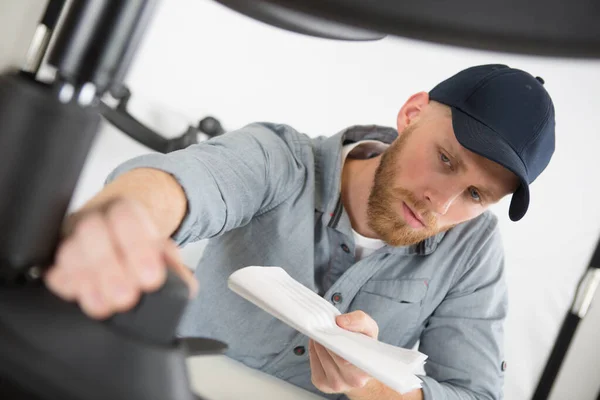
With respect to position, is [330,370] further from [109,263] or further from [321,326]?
[109,263]

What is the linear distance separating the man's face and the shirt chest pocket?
0.08m

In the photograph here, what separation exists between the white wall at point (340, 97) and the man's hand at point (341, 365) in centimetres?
79

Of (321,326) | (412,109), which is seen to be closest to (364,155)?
(412,109)

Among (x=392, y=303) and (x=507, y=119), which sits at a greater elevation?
(x=507, y=119)

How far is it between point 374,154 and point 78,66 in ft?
2.93

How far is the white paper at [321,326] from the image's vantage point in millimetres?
446

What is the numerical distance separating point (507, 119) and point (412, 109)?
20 cm

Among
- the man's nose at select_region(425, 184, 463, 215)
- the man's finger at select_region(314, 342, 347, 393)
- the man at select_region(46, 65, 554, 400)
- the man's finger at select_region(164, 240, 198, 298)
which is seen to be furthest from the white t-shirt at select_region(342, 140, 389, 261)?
the man's finger at select_region(164, 240, 198, 298)

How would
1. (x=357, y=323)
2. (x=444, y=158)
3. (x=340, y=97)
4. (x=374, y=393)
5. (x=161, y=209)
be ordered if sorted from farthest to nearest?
Result: (x=340, y=97)
(x=444, y=158)
(x=374, y=393)
(x=357, y=323)
(x=161, y=209)

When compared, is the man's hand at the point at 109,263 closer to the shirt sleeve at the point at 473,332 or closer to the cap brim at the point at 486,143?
the cap brim at the point at 486,143

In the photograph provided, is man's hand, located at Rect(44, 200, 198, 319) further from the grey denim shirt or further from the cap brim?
the cap brim

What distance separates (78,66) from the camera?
0.18 meters

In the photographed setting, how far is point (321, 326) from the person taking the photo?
49 cm


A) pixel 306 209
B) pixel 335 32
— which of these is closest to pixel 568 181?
pixel 306 209
